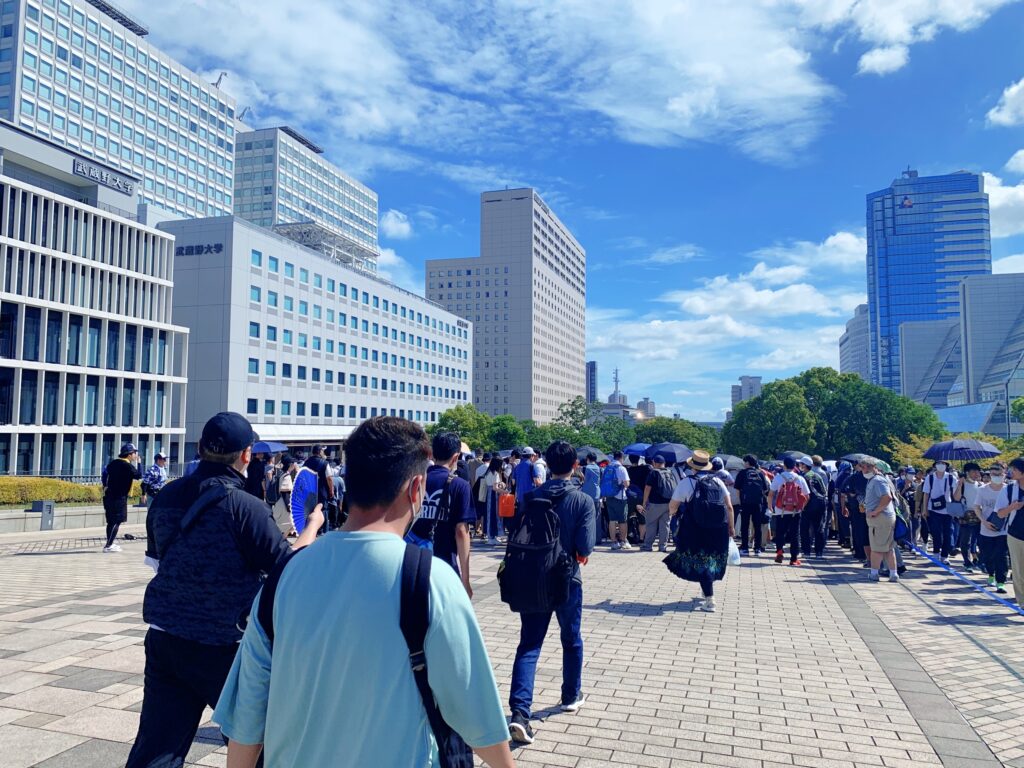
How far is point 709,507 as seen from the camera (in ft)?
27.2

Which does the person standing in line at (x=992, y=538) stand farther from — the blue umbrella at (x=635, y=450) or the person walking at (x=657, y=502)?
the blue umbrella at (x=635, y=450)

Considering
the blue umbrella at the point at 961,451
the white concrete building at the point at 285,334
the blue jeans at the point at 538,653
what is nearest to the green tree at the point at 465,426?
the white concrete building at the point at 285,334

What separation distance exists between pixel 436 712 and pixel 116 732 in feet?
12.8

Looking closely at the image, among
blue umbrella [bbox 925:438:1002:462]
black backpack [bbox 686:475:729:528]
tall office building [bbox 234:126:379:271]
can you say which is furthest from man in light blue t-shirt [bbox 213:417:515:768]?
tall office building [bbox 234:126:379:271]

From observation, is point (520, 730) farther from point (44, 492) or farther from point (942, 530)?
point (44, 492)

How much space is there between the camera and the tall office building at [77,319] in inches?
1522

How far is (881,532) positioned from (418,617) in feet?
35.0

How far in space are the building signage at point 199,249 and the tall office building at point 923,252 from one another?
171135 mm

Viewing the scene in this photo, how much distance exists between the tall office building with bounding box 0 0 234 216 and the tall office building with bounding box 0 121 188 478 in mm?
17609

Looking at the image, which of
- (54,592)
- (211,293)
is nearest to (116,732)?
(54,592)

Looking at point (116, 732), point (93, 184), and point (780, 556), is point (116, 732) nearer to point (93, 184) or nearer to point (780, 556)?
point (780, 556)

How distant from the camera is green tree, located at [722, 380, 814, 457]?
5391cm

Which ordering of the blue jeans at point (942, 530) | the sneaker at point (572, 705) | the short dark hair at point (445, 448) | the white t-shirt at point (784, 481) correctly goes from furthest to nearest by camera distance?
the blue jeans at point (942, 530), the white t-shirt at point (784, 481), the short dark hair at point (445, 448), the sneaker at point (572, 705)

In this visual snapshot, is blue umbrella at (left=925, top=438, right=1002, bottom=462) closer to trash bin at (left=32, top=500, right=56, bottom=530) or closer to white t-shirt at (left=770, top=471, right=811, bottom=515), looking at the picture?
white t-shirt at (left=770, top=471, right=811, bottom=515)
